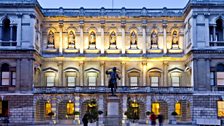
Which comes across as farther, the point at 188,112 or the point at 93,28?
the point at 93,28

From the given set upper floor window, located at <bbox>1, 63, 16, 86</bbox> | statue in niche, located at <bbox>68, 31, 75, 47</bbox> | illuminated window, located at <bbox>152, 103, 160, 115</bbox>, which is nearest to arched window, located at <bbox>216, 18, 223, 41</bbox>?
illuminated window, located at <bbox>152, 103, 160, 115</bbox>

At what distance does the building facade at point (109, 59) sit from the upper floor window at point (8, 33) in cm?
14

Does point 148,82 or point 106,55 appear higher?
point 106,55

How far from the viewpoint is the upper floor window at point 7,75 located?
177ft

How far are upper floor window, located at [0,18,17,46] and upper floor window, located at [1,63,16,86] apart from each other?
3040 mm

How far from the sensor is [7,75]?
54156 millimetres

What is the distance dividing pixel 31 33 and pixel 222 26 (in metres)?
26.0

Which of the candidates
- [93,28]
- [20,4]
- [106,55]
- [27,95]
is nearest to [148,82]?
[106,55]

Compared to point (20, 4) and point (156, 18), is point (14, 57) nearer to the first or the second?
point (20, 4)

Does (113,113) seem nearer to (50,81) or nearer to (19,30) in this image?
(19,30)

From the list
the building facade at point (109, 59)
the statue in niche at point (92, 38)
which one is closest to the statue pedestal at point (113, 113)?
the building facade at point (109, 59)

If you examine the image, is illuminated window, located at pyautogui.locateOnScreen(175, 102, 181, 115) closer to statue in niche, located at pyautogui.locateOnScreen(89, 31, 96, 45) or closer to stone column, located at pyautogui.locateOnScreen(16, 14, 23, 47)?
statue in niche, located at pyautogui.locateOnScreen(89, 31, 96, 45)

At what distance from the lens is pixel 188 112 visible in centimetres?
5588

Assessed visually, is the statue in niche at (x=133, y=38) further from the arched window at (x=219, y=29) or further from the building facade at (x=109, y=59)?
the arched window at (x=219, y=29)
